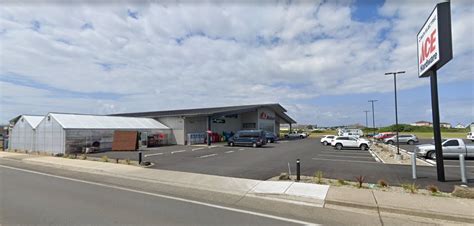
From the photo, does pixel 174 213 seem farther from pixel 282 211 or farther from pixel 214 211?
pixel 282 211

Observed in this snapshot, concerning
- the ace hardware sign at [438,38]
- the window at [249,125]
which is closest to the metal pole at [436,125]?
the ace hardware sign at [438,38]

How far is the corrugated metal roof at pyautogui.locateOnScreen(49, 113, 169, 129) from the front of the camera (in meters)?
26.9

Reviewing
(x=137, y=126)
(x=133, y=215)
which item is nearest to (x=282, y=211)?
(x=133, y=215)

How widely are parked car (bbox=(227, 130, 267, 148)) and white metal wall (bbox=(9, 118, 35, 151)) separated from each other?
2085 centimetres

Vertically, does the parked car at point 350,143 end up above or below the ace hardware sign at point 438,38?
below

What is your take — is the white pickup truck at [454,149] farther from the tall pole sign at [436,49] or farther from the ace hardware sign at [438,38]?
the ace hardware sign at [438,38]

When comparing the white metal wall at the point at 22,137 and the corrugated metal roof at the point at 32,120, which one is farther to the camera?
the corrugated metal roof at the point at 32,120

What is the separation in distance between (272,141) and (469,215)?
38.0 meters

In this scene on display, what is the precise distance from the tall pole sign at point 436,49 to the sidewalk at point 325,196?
398cm

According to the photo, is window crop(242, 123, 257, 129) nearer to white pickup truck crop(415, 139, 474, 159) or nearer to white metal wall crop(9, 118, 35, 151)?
white metal wall crop(9, 118, 35, 151)

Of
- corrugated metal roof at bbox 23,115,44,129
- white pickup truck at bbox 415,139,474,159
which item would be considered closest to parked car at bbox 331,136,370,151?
white pickup truck at bbox 415,139,474,159

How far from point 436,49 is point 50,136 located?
2986 cm

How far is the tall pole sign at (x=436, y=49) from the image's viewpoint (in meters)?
10.6

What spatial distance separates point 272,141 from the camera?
44688mm
